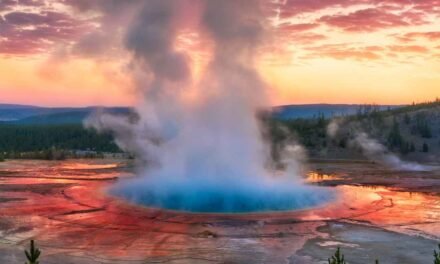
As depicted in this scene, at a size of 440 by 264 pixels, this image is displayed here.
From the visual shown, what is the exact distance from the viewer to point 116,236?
14.3 m

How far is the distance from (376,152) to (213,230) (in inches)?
1266

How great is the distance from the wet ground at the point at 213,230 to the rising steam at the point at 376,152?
12.8 m

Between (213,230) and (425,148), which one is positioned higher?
(425,148)

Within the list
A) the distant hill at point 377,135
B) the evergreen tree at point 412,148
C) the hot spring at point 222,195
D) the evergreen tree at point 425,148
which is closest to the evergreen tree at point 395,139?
the distant hill at point 377,135

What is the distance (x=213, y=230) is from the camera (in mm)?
15344

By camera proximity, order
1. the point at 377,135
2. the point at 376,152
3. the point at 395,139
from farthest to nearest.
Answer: the point at 377,135 < the point at 395,139 < the point at 376,152

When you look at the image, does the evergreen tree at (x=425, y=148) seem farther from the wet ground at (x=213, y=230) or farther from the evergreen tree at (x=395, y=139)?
the wet ground at (x=213, y=230)

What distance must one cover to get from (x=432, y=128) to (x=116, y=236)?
1618 inches

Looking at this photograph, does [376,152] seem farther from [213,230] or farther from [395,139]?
[213,230]

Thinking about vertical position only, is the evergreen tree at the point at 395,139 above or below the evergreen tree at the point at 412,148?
above

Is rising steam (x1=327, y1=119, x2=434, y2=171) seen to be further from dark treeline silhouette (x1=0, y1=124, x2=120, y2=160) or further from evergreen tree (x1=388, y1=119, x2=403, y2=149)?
dark treeline silhouette (x1=0, y1=124, x2=120, y2=160)

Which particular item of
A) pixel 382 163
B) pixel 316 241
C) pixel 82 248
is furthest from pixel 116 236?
pixel 382 163

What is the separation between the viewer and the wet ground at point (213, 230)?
41.3ft

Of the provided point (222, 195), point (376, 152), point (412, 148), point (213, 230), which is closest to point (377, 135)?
point (376, 152)
